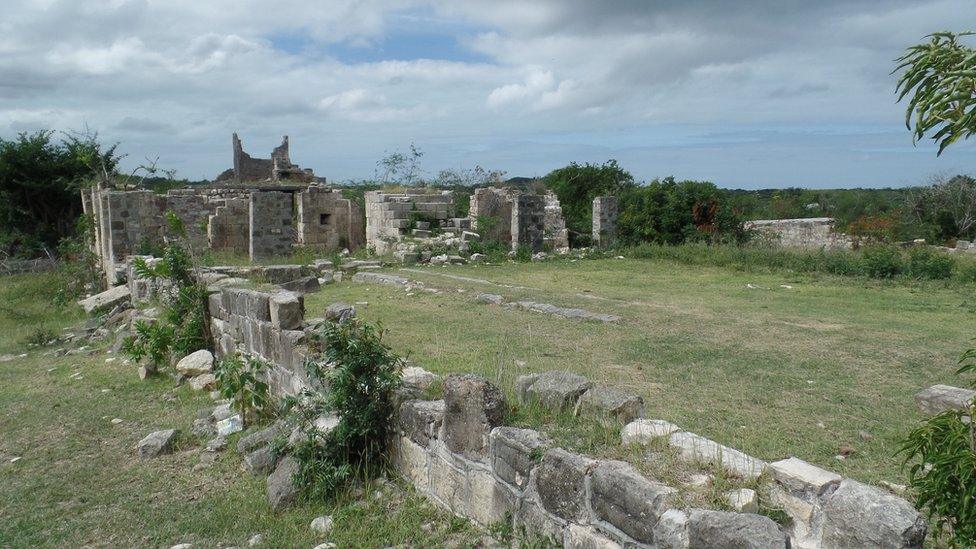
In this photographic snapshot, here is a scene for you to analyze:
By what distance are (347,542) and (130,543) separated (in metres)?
1.55

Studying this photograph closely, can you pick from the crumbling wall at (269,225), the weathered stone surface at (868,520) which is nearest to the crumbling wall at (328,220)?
the crumbling wall at (269,225)

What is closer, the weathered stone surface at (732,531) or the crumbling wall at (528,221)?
the weathered stone surface at (732,531)

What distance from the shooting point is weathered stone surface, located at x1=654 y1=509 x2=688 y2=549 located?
2955 millimetres

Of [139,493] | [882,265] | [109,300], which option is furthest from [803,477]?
[882,265]

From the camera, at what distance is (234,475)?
558 centimetres

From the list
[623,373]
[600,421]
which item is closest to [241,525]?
[600,421]

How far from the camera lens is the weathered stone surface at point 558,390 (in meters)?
4.44

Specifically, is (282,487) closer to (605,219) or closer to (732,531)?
(732,531)

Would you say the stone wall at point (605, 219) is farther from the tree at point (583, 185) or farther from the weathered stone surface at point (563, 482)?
the weathered stone surface at point (563, 482)

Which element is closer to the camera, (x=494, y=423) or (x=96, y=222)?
(x=494, y=423)

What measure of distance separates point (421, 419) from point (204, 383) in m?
4.12

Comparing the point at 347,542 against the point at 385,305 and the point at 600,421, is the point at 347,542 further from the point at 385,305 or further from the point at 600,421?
the point at 385,305

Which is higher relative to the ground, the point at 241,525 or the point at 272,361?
the point at 272,361

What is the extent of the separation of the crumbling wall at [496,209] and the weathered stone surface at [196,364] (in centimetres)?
1318
